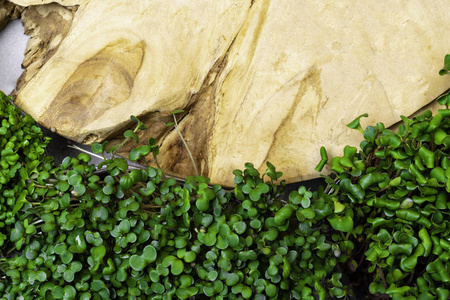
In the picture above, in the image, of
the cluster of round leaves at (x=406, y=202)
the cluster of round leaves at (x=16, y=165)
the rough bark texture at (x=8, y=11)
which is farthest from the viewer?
the rough bark texture at (x=8, y=11)

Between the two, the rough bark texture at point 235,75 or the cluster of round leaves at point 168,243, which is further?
the rough bark texture at point 235,75

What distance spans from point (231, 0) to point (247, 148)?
49 centimetres

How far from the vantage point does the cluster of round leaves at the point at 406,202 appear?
0.91 meters

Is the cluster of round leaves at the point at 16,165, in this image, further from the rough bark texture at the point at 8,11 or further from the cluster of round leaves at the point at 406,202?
the cluster of round leaves at the point at 406,202

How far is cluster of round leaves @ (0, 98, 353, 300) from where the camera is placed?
971 mm

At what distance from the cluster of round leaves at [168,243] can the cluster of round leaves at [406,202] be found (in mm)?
92

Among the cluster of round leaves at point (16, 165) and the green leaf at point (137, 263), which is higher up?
the cluster of round leaves at point (16, 165)

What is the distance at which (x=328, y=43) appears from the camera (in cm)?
117

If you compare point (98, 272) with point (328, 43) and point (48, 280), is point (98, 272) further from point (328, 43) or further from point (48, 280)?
point (328, 43)

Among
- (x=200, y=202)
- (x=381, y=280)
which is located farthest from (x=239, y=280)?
(x=381, y=280)

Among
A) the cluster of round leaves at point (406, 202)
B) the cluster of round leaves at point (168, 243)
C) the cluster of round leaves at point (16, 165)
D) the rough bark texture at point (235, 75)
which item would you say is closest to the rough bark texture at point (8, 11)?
the rough bark texture at point (235, 75)

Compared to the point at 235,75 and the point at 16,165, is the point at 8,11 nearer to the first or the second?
the point at 16,165

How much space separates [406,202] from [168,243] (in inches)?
25.3

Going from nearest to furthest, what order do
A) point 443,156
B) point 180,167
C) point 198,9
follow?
point 443,156 → point 198,9 → point 180,167
